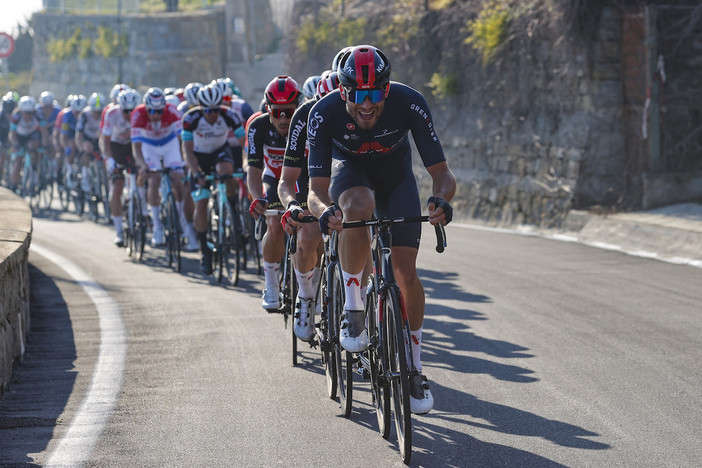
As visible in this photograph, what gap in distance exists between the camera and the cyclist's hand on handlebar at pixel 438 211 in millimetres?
5473

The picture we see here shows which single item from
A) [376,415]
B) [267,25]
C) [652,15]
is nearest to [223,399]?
[376,415]

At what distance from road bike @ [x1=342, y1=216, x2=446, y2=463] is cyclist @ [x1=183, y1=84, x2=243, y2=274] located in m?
6.58

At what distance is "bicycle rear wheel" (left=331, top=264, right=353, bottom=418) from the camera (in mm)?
6340

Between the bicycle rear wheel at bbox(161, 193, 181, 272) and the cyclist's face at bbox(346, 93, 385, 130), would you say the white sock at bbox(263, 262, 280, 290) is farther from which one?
the bicycle rear wheel at bbox(161, 193, 181, 272)

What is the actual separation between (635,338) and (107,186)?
43.3 ft

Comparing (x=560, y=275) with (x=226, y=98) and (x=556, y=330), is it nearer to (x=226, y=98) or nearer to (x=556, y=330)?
(x=556, y=330)

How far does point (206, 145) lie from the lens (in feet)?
42.1

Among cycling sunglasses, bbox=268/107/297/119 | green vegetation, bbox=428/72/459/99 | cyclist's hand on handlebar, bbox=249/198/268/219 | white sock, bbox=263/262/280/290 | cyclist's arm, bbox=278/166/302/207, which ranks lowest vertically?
white sock, bbox=263/262/280/290

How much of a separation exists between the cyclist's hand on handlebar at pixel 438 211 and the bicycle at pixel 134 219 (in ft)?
32.3

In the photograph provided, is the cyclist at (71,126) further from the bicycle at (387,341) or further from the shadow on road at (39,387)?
the bicycle at (387,341)

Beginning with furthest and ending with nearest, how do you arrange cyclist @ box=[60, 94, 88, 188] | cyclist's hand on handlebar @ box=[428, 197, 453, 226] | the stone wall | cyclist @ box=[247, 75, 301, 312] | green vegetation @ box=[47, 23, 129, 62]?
green vegetation @ box=[47, 23, 129, 62]
the stone wall
cyclist @ box=[60, 94, 88, 188]
cyclist @ box=[247, 75, 301, 312]
cyclist's hand on handlebar @ box=[428, 197, 453, 226]

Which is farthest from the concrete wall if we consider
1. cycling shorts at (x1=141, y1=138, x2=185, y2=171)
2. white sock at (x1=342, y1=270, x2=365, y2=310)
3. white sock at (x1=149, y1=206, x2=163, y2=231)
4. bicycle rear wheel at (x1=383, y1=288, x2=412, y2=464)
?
white sock at (x1=149, y1=206, x2=163, y2=231)

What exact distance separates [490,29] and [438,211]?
1426cm

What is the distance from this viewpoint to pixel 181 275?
13297 mm
